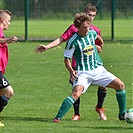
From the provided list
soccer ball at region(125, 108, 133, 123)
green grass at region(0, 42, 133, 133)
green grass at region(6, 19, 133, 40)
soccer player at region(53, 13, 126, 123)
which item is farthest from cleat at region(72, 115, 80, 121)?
green grass at region(6, 19, 133, 40)

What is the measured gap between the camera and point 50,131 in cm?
803

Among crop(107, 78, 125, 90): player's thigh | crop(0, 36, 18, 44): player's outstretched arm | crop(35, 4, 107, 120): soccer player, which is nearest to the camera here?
crop(0, 36, 18, 44): player's outstretched arm

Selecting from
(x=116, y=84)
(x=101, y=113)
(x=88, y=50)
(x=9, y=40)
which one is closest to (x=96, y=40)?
(x=88, y=50)

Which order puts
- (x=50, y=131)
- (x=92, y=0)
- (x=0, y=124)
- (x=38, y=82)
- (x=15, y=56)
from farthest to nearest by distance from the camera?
1. (x=92, y=0)
2. (x=15, y=56)
3. (x=38, y=82)
4. (x=0, y=124)
5. (x=50, y=131)

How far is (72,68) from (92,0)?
2032cm

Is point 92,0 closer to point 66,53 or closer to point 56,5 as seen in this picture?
point 56,5

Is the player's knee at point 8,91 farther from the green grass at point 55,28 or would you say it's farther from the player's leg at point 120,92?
the green grass at point 55,28

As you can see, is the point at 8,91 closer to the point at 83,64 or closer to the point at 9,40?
the point at 9,40

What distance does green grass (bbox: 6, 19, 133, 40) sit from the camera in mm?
26891

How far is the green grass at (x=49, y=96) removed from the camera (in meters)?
8.48

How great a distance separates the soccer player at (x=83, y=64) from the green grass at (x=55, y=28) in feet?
55.0

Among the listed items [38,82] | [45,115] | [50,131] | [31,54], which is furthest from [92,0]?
[50,131]

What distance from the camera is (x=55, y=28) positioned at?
29.5 m

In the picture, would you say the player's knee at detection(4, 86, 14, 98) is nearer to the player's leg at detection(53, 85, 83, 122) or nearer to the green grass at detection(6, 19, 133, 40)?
the player's leg at detection(53, 85, 83, 122)
